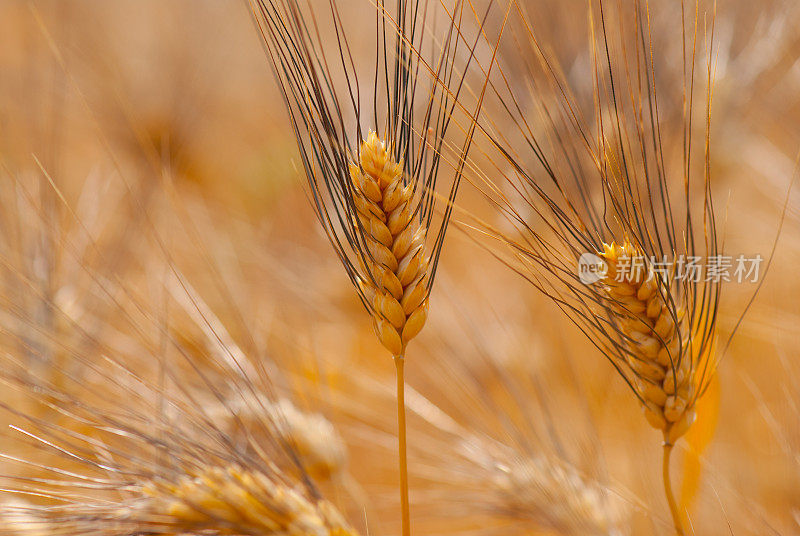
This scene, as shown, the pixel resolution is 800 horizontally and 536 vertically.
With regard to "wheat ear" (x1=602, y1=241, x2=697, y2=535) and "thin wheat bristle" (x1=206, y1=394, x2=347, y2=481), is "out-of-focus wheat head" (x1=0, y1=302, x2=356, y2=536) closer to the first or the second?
"thin wheat bristle" (x1=206, y1=394, x2=347, y2=481)

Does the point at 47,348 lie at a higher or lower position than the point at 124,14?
lower

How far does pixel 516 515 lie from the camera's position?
70cm

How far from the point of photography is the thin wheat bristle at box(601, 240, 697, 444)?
0.46 m

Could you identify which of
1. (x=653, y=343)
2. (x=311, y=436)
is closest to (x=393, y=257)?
(x=653, y=343)

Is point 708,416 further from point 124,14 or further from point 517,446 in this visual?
point 124,14

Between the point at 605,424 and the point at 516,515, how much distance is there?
330 mm

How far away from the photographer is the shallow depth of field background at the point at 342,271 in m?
0.80

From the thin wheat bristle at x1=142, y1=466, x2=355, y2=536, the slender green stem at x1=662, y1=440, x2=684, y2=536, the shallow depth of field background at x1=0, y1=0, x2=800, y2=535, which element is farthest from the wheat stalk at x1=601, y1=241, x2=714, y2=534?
the thin wheat bristle at x1=142, y1=466, x2=355, y2=536

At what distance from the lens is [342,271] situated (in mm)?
1202

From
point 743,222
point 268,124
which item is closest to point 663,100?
point 743,222

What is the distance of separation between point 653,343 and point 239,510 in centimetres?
33

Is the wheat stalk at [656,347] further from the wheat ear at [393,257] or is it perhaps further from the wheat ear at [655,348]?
the wheat ear at [393,257]

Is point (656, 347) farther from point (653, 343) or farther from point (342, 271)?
point (342, 271)

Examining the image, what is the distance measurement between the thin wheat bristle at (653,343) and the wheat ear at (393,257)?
136 mm
